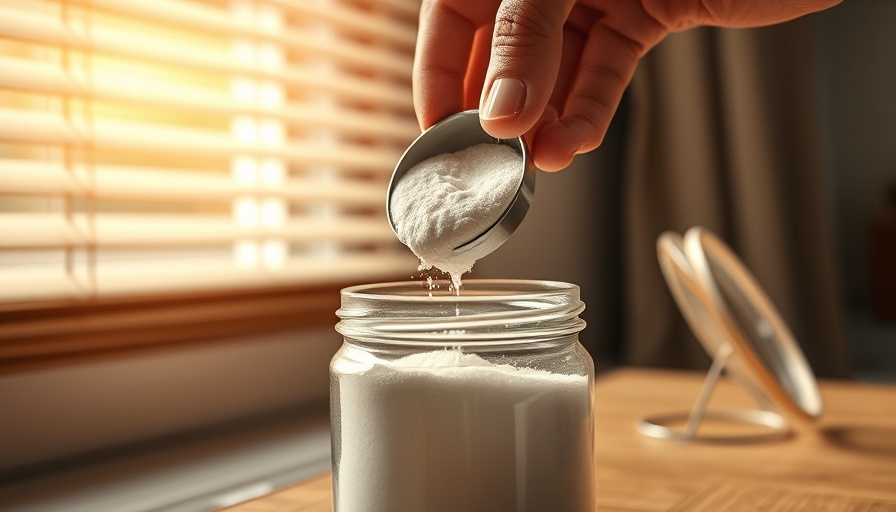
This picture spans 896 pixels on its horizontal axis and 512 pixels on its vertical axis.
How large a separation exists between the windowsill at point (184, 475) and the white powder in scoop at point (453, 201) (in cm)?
30

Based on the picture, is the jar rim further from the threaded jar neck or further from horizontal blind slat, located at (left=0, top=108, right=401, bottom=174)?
horizontal blind slat, located at (left=0, top=108, right=401, bottom=174)

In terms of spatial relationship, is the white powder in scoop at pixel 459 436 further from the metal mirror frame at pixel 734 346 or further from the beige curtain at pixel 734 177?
the beige curtain at pixel 734 177

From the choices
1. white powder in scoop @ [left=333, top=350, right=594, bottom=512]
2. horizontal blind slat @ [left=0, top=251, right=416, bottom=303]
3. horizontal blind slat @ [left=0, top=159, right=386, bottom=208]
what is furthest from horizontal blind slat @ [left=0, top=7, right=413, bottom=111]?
white powder in scoop @ [left=333, top=350, right=594, bottom=512]

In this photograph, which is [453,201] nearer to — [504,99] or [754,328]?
[504,99]

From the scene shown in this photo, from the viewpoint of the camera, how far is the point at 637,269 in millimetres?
2117

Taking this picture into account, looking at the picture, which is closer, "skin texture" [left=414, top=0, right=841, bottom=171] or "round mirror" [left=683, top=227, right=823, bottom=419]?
"skin texture" [left=414, top=0, right=841, bottom=171]

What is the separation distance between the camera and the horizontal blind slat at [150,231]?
3.23 ft

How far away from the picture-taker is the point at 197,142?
1180mm

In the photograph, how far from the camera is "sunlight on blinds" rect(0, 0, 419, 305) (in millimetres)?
1008

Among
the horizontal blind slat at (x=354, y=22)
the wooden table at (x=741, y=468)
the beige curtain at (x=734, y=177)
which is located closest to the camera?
the wooden table at (x=741, y=468)

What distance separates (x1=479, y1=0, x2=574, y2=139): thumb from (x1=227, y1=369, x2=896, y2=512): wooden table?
1.07ft

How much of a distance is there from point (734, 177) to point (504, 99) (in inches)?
62.4

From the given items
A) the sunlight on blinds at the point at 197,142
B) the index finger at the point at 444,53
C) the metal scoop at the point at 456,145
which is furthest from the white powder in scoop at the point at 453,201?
the sunlight on blinds at the point at 197,142

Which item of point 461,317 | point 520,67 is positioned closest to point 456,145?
point 520,67
